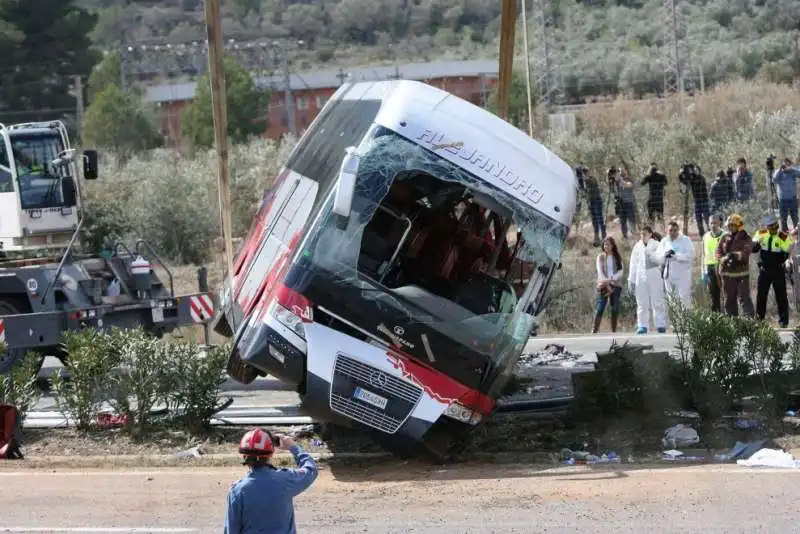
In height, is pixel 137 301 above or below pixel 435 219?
A: below

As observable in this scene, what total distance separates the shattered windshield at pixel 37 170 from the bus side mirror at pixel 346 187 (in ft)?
32.0

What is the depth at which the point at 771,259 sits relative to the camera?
67.0ft

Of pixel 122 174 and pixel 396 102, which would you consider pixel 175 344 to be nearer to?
pixel 396 102

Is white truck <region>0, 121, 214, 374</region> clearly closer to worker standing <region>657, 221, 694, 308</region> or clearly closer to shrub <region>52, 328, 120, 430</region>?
shrub <region>52, 328, 120, 430</region>

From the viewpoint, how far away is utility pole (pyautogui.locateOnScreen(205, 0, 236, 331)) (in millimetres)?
15141

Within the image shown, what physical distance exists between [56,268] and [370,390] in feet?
27.5

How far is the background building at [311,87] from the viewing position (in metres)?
71.8

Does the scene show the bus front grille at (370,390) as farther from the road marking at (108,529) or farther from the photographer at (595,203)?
the photographer at (595,203)


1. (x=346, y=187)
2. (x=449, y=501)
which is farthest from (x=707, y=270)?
(x=449, y=501)

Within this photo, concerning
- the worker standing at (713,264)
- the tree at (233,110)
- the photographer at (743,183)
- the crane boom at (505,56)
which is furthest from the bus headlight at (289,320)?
the tree at (233,110)

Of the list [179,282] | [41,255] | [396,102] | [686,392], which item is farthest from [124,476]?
[179,282]

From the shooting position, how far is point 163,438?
567 inches

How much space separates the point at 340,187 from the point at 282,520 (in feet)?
16.4

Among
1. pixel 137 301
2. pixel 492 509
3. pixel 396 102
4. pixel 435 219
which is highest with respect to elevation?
pixel 396 102
